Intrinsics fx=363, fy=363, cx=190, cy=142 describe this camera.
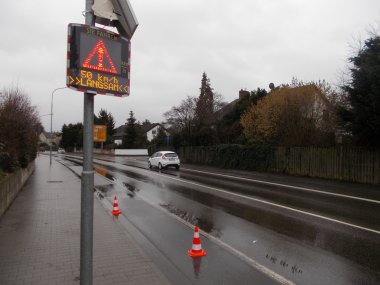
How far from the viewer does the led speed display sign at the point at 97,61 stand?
340 cm

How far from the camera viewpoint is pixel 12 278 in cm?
493

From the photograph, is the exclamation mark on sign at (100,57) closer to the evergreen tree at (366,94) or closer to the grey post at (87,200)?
the grey post at (87,200)

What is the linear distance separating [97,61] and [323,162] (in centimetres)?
2045

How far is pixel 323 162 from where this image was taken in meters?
21.8

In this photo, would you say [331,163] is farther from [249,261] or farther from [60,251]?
[60,251]

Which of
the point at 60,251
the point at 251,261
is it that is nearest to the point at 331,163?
the point at 251,261

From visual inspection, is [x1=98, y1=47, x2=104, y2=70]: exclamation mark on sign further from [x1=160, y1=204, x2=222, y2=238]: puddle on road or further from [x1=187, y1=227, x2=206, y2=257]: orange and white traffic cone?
[x1=160, y1=204, x2=222, y2=238]: puddle on road

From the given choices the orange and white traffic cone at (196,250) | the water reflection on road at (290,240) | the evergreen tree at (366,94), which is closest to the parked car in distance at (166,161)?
the evergreen tree at (366,94)

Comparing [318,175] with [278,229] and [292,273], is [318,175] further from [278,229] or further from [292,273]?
[292,273]

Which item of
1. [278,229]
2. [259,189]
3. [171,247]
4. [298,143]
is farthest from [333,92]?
[171,247]

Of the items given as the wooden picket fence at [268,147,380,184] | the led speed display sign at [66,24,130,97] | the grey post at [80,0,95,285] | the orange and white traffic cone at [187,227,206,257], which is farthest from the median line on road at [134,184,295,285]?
the wooden picket fence at [268,147,380,184]

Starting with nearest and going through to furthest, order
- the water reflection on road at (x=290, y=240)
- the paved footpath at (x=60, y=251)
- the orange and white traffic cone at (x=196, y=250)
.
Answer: the paved footpath at (x=60, y=251)
the water reflection on road at (x=290, y=240)
the orange and white traffic cone at (x=196, y=250)

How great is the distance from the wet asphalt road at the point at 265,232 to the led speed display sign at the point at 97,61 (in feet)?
10.3

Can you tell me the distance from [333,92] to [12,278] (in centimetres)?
2599
